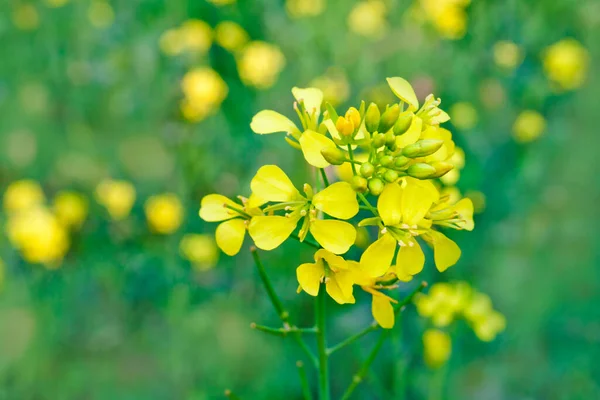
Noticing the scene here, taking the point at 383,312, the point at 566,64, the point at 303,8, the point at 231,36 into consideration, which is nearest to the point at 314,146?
the point at 383,312

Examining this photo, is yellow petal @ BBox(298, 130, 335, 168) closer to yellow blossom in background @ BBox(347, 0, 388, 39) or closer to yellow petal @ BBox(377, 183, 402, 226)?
yellow petal @ BBox(377, 183, 402, 226)

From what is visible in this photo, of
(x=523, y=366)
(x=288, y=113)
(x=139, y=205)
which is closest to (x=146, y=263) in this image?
(x=139, y=205)

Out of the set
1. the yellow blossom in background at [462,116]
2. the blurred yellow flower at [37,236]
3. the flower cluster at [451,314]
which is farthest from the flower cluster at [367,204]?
the blurred yellow flower at [37,236]

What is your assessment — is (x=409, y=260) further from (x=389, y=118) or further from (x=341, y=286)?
(x=389, y=118)

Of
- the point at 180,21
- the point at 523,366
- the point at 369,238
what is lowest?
the point at 523,366

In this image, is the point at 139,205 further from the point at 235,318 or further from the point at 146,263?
the point at 235,318
